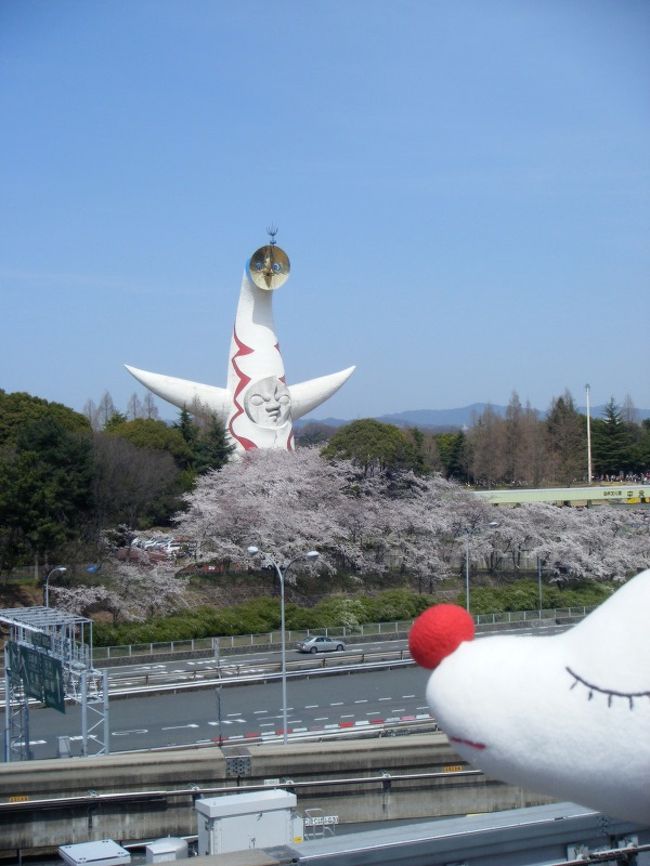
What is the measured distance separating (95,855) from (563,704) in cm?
650

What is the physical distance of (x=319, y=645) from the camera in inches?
1103

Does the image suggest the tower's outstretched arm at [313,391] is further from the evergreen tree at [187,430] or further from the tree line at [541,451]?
the tree line at [541,451]

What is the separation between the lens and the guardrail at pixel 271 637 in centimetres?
2725

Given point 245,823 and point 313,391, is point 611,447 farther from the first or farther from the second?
point 245,823

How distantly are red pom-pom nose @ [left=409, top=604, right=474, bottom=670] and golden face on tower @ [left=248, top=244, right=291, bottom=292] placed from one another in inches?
1348

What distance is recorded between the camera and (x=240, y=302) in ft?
129

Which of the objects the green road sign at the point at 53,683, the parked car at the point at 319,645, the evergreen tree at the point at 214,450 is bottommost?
the parked car at the point at 319,645

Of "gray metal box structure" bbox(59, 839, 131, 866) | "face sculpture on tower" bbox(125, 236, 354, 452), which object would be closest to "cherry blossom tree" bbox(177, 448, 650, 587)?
"face sculpture on tower" bbox(125, 236, 354, 452)

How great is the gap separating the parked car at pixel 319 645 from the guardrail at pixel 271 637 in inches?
47.7

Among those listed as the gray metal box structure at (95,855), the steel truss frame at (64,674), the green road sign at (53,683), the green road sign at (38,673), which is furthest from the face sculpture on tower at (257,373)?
the gray metal box structure at (95,855)

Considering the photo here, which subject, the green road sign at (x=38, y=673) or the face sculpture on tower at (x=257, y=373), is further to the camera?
the face sculpture on tower at (x=257, y=373)

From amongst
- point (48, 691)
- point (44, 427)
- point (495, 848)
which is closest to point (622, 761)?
point (495, 848)

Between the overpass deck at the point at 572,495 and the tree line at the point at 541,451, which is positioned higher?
the tree line at the point at 541,451

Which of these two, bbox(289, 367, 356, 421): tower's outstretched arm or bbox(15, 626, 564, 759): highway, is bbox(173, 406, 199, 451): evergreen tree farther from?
bbox(15, 626, 564, 759): highway
